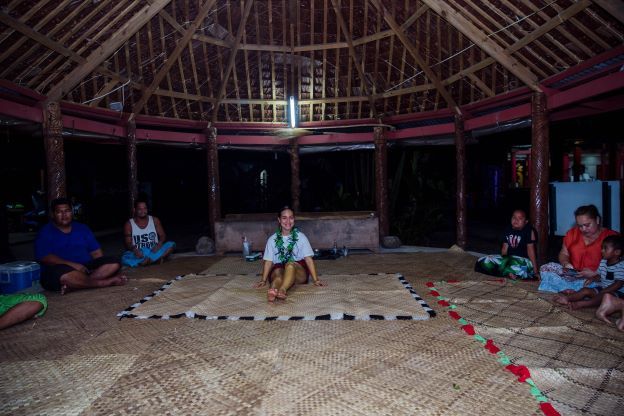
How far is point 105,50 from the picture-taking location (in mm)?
5930

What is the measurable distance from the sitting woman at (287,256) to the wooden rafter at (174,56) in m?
3.98

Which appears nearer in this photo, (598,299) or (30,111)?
(598,299)

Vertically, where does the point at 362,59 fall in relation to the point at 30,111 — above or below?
above

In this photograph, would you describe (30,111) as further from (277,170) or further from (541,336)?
(277,170)

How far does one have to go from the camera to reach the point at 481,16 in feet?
18.7

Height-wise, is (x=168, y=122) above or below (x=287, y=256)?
above

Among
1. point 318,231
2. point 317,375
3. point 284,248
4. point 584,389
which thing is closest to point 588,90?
point 584,389

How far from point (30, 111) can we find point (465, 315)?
6.46 m

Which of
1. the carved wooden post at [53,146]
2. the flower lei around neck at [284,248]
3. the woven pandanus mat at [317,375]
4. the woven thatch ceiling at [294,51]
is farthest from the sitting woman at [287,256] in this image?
the woven thatch ceiling at [294,51]

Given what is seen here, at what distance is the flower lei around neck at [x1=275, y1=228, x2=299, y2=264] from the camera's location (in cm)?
462

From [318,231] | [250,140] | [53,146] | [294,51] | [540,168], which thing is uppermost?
[294,51]

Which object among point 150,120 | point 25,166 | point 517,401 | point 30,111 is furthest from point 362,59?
point 25,166

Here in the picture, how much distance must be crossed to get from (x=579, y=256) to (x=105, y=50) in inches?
277

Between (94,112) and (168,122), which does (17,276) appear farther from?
(168,122)
